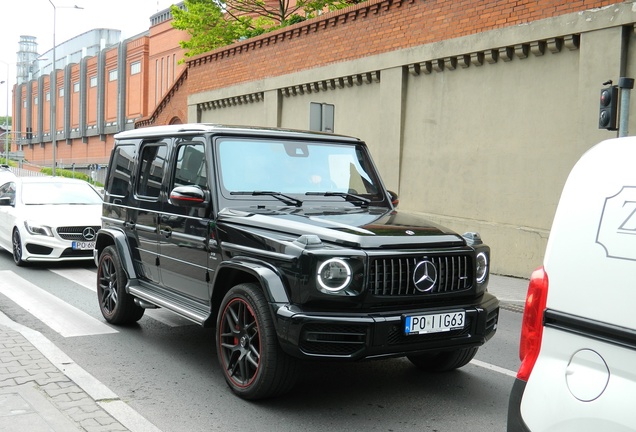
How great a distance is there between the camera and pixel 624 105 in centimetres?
1052

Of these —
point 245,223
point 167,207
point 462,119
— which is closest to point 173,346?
point 167,207

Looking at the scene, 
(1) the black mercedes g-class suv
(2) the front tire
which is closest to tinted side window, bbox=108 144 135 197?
(1) the black mercedes g-class suv

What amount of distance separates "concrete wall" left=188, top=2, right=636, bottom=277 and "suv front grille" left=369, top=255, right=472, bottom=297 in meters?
7.77

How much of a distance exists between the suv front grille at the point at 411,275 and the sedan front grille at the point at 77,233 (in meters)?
8.73

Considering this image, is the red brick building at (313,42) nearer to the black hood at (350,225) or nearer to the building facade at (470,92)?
the building facade at (470,92)

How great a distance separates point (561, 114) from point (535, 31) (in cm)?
158

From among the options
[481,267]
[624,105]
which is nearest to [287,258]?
[481,267]

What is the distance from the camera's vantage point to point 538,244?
12.8m

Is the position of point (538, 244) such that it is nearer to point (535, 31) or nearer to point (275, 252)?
point (535, 31)

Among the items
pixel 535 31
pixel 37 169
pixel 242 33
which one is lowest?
pixel 37 169

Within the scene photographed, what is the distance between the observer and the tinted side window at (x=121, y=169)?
25.0 ft

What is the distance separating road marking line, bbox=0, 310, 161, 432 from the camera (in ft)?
15.7

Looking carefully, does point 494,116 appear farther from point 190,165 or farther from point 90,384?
point 90,384

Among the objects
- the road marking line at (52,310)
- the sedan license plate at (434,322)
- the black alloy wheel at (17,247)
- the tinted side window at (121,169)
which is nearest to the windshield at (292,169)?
the sedan license plate at (434,322)
